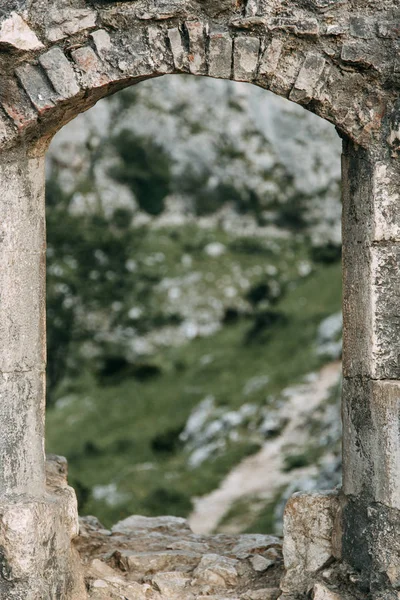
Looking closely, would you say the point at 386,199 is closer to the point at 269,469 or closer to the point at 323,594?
the point at 323,594

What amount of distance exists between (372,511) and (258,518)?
8.95 metres

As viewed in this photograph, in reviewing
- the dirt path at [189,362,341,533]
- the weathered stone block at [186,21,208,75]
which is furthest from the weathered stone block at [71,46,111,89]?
the dirt path at [189,362,341,533]

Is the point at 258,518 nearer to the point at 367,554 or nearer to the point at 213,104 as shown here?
the point at 367,554

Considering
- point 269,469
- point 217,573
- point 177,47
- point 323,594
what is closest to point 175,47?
point 177,47

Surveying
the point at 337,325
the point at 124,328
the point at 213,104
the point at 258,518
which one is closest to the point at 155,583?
the point at 258,518

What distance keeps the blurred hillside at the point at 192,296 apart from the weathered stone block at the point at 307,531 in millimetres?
9507

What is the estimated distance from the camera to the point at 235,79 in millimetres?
5664

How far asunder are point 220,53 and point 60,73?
0.98 m

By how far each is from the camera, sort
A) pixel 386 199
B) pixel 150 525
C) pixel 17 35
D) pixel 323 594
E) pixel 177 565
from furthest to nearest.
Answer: pixel 150 525
pixel 177 565
pixel 323 594
pixel 386 199
pixel 17 35

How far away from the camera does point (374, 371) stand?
5781mm

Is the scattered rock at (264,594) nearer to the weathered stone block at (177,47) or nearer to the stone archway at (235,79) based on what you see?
the stone archway at (235,79)

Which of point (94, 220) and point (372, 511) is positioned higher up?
point (94, 220)

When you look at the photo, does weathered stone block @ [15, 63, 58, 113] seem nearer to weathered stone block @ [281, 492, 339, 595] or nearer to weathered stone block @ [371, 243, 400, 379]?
weathered stone block @ [371, 243, 400, 379]

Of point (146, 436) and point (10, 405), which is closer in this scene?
point (10, 405)
